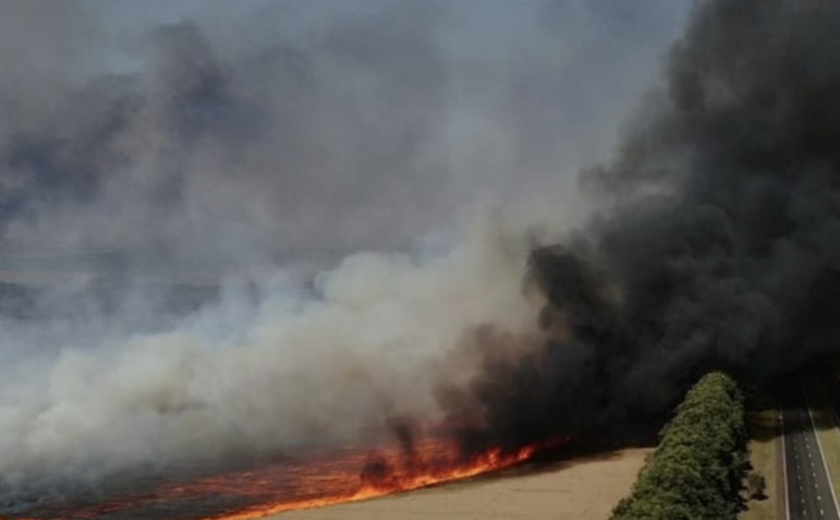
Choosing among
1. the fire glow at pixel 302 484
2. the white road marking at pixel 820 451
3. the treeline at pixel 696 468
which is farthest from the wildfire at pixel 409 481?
the white road marking at pixel 820 451

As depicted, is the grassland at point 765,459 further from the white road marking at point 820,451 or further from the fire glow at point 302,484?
the fire glow at point 302,484

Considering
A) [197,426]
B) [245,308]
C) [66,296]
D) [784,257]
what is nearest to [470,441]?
[197,426]

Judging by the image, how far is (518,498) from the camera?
82.6m

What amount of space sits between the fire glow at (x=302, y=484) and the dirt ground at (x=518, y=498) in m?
4.25

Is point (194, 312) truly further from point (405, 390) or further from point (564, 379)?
point (564, 379)

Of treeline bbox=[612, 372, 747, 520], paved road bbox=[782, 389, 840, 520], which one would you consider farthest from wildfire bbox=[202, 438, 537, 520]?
paved road bbox=[782, 389, 840, 520]

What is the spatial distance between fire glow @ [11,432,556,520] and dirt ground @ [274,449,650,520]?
4246mm

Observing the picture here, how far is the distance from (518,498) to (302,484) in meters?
22.8

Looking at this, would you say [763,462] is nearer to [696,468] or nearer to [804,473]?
[804,473]

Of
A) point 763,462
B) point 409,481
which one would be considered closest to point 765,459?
point 763,462

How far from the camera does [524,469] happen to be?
95.3 m

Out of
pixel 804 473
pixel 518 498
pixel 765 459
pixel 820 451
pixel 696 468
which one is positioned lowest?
pixel 804 473

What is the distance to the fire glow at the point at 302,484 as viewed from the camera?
3088 inches

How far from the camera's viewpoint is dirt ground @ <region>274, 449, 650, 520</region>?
77.6 meters
